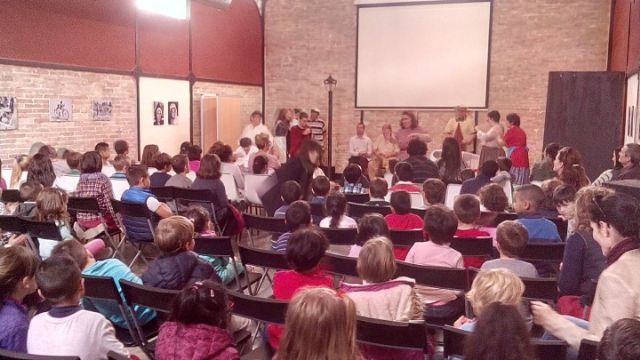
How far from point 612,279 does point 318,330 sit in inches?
51.4

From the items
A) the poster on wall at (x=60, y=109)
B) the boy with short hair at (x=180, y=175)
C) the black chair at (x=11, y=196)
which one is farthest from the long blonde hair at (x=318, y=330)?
the poster on wall at (x=60, y=109)

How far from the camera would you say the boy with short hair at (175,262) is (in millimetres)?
3668

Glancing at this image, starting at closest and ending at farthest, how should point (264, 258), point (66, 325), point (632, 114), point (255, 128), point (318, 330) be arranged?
point (318, 330) → point (66, 325) → point (264, 258) → point (632, 114) → point (255, 128)

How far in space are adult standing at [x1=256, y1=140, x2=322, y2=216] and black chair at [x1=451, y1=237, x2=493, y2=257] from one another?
2630 millimetres

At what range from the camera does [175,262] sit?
12.2 ft

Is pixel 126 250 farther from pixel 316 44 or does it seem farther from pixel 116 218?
pixel 316 44

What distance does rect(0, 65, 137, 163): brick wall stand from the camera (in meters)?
8.54

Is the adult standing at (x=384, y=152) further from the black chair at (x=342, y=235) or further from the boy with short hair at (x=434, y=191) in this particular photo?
the black chair at (x=342, y=235)

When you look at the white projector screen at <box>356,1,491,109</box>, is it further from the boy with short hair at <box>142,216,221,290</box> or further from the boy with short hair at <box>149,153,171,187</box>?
the boy with short hair at <box>142,216,221,290</box>

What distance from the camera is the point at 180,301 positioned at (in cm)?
259

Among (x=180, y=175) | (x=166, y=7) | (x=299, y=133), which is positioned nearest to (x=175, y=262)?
(x=180, y=175)

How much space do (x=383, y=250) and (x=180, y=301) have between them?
107 cm

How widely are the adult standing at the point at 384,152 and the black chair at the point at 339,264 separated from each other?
8.67m

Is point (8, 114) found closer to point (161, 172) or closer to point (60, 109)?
point (60, 109)
